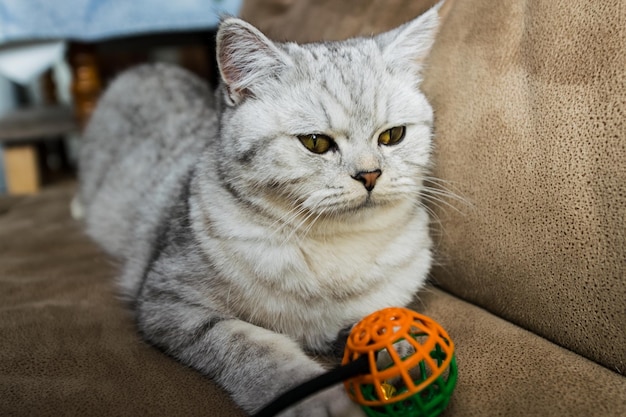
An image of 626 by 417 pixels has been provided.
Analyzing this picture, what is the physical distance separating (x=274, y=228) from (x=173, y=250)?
0.95 ft

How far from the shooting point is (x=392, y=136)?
1115mm

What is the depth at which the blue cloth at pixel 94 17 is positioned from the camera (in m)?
2.42

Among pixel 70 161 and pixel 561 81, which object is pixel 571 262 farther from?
pixel 70 161

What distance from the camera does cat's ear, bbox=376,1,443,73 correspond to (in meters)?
1.18

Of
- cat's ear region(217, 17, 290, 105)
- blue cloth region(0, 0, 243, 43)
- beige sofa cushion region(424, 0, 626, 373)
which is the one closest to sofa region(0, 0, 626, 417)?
beige sofa cushion region(424, 0, 626, 373)

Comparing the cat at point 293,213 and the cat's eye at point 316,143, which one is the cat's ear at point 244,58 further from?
the cat's eye at point 316,143

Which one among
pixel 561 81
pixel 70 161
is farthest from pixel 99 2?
pixel 561 81

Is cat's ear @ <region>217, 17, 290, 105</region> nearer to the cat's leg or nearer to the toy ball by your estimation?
the cat's leg

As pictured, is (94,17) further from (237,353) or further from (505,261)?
(505,261)

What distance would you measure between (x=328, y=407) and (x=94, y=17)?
2.30 meters

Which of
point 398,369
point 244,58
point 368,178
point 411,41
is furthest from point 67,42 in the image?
point 398,369

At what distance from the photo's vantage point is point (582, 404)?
822 millimetres

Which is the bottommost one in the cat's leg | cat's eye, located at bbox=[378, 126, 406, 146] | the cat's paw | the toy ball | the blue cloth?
the cat's leg

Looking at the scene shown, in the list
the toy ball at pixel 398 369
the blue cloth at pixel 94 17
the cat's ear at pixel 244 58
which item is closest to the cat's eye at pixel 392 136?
the cat's ear at pixel 244 58
